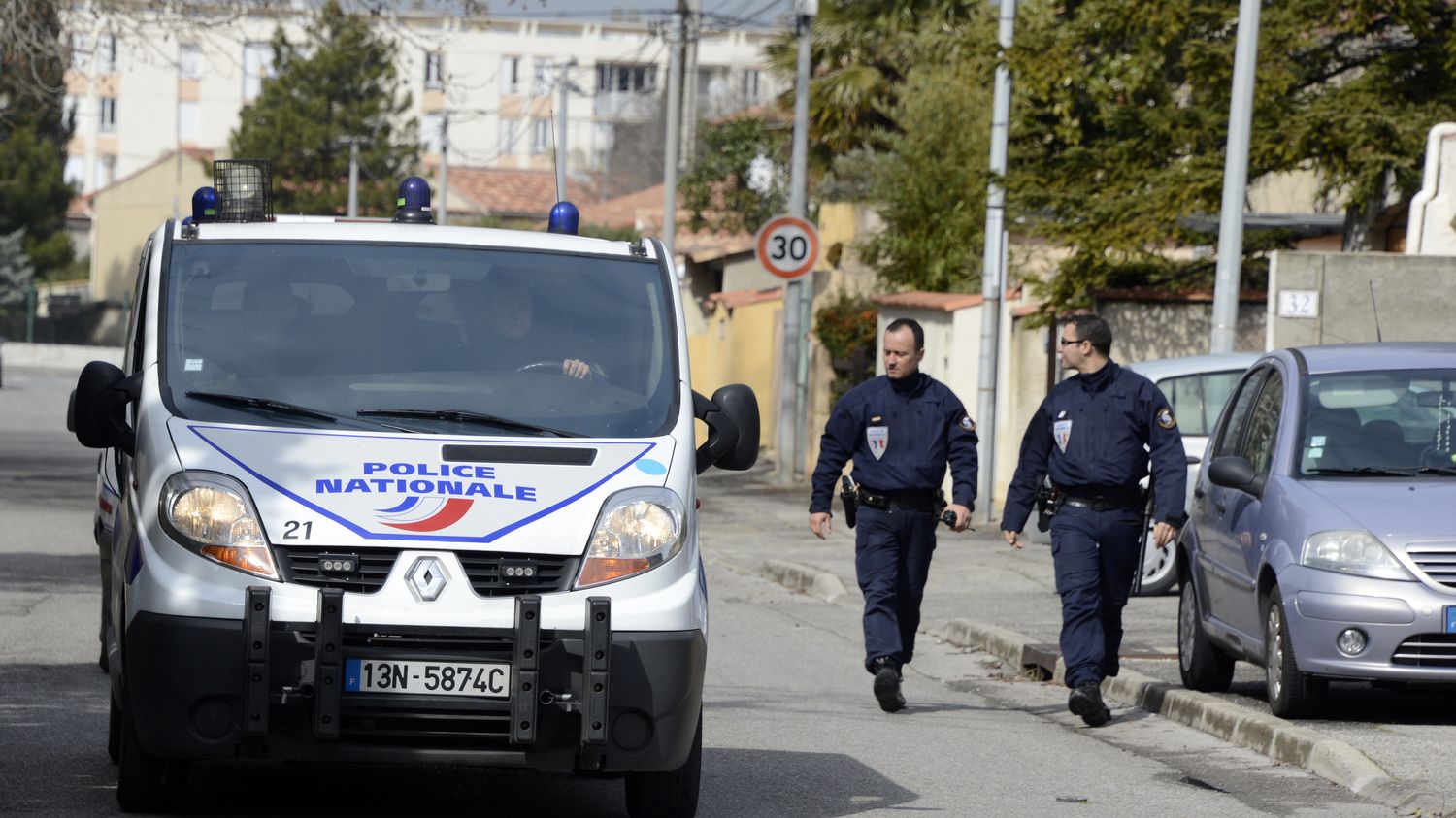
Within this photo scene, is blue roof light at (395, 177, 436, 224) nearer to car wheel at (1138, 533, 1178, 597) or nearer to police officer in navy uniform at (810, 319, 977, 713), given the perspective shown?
police officer in navy uniform at (810, 319, 977, 713)

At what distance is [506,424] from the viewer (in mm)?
6754

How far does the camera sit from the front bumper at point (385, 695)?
612 cm

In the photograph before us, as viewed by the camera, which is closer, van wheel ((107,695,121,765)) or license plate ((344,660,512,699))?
license plate ((344,660,512,699))

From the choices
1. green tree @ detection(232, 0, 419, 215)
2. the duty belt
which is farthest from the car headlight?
green tree @ detection(232, 0, 419, 215)

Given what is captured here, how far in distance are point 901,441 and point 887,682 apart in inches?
43.3

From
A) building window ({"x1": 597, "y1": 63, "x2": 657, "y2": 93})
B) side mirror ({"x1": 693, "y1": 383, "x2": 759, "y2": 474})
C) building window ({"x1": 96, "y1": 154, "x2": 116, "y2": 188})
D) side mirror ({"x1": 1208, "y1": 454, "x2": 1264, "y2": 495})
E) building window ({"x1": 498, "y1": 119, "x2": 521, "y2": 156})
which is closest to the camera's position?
side mirror ({"x1": 693, "y1": 383, "x2": 759, "y2": 474})

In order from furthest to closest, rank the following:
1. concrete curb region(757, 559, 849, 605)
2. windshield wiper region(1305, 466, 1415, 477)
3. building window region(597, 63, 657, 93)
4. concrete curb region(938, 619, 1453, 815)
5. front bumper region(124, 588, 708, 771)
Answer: building window region(597, 63, 657, 93)
concrete curb region(757, 559, 849, 605)
windshield wiper region(1305, 466, 1415, 477)
concrete curb region(938, 619, 1453, 815)
front bumper region(124, 588, 708, 771)

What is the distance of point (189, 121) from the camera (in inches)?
4001

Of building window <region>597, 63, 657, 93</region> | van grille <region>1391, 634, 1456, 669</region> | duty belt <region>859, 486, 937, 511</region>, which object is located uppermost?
building window <region>597, 63, 657, 93</region>

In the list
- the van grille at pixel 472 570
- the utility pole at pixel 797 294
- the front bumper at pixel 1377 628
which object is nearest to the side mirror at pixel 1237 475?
the front bumper at pixel 1377 628

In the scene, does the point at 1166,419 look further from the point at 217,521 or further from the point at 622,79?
the point at 622,79

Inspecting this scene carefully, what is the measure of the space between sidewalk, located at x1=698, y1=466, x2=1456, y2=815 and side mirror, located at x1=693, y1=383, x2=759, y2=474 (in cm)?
264

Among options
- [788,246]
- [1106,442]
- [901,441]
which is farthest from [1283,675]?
[788,246]

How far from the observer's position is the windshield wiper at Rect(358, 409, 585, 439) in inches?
265
